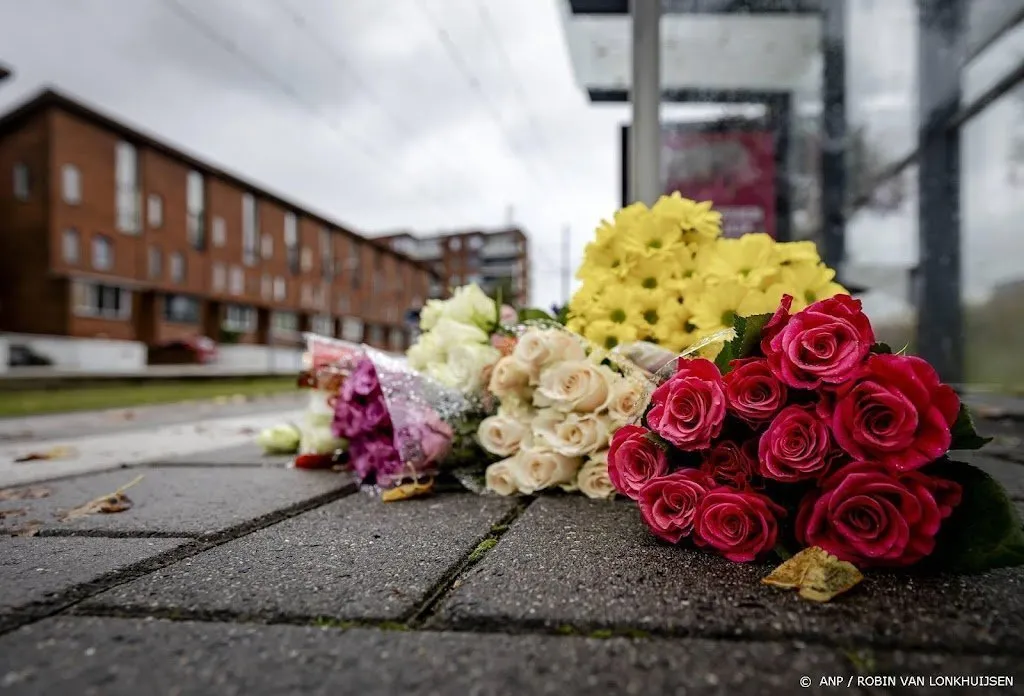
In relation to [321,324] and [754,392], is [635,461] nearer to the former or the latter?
[754,392]

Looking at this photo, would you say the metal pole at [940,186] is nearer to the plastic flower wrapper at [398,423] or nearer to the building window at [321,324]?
the plastic flower wrapper at [398,423]

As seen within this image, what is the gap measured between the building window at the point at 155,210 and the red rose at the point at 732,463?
2813 centimetres

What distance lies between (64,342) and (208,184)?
10213mm

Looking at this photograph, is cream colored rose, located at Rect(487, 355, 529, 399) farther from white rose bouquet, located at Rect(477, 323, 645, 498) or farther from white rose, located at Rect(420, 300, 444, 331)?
white rose, located at Rect(420, 300, 444, 331)

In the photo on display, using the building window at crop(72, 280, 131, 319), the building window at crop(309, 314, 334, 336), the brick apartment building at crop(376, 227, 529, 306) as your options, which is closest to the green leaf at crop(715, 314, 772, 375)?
the building window at crop(72, 280, 131, 319)

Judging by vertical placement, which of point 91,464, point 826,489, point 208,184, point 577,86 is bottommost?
point 91,464

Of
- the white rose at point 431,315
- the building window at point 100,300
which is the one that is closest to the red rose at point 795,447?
the white rose at point 431,315

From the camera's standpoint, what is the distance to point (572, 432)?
5.38 ft

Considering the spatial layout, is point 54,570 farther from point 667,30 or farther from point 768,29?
point 768,29

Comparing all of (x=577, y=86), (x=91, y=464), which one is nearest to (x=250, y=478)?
(x=91, y=464)

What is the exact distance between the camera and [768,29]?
4.81 meters

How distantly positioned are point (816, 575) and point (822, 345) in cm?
34

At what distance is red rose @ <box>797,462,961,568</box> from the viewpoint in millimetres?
975

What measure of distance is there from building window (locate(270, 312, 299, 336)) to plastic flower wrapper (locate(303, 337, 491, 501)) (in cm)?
3311
